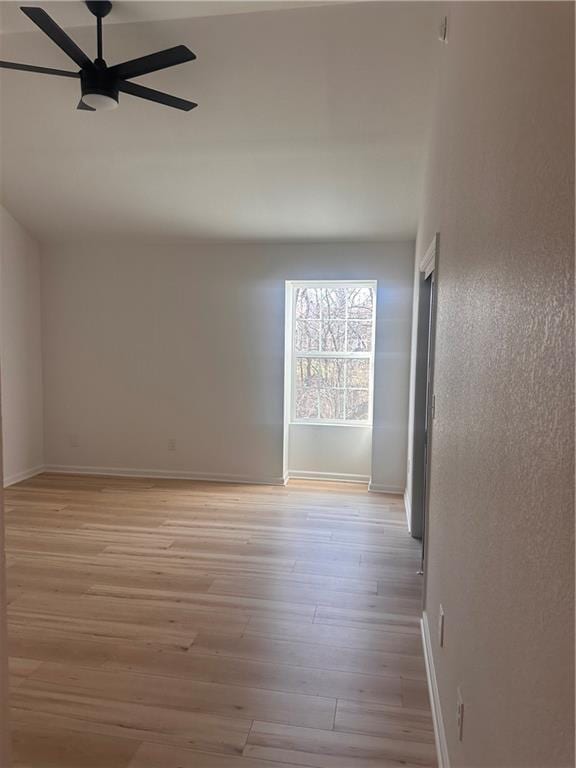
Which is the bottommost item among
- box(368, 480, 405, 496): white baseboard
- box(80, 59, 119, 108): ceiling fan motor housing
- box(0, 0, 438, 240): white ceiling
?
box(368, 480, 405, 496): white baseboard

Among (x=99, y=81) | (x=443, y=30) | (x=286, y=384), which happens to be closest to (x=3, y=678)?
(x=99, y=81)

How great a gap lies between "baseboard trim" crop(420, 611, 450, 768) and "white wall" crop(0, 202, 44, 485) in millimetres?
4308

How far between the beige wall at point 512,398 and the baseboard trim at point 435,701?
0.08 metres

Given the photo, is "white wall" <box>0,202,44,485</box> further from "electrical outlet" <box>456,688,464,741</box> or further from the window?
"electrical outlet" <box>456,688,464,741</box>

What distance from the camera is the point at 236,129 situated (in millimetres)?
3461

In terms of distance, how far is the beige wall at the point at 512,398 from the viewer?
0.77 m

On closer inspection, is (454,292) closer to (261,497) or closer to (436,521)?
(436,521)

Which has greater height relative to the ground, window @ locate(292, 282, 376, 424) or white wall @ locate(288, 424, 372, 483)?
window @ locate(292, 282, 376, 424)

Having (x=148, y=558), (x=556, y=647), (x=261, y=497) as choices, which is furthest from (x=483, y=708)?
(x=261, y=497)

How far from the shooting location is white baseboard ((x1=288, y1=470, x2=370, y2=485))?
529cm

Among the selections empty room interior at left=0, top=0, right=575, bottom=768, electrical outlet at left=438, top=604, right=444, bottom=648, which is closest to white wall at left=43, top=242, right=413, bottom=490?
empty room interior at left=0, top=0, right=575, bottom=768

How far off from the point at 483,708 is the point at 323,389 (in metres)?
4.29

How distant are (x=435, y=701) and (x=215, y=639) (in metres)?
1.08

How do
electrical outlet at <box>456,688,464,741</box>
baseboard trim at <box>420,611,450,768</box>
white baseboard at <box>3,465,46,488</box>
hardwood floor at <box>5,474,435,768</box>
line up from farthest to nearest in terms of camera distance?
white baseboard at <box>3,465,46,488</box>, hardwood floor at <box>5,474,435,768</box>, baseboard trim at <box>420,611,450,768</box>, electrical outlet at <box>456,688,464,741</box>
